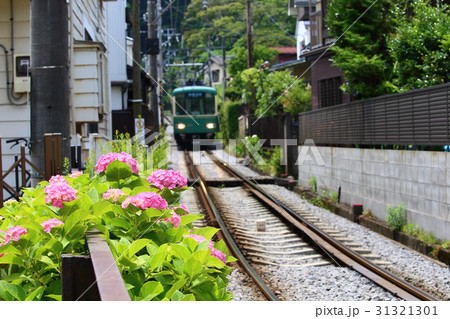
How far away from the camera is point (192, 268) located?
8.98 feet

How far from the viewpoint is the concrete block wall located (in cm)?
894

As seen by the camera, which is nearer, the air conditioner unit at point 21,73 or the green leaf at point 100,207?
the green leaf at point 100,207

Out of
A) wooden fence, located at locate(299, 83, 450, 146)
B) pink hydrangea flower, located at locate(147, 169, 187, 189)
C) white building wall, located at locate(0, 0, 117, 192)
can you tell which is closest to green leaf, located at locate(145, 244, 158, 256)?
pink hydrangea flower, located at locate(147, 169, 187, 189)

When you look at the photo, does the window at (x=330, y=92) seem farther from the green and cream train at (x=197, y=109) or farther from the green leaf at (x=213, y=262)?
the green leaf at (x=213, y=262)

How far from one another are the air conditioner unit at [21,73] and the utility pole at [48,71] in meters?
4.10

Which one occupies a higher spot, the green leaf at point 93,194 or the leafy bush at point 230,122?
the leafy bush at point 230,122

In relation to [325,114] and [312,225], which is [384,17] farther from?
[312,225]

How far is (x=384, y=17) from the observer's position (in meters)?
15.2

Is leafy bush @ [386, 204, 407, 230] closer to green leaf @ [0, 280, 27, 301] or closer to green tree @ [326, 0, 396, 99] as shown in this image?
green tree @ [326, 0, 396, 99]

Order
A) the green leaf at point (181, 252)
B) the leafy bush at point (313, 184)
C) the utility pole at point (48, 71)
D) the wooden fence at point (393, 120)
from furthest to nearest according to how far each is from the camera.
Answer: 1. the leafy bush at point (313, 184)
2. the wooden fence at point (393, 120)
3. the utility pole at point (48, 71)
4. the green leaf at point (181, 252)

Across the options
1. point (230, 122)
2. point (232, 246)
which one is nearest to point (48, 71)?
point (232, 246)

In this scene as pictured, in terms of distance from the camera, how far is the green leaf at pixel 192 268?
274 centimetres

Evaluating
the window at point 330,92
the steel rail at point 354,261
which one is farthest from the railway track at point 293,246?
the window at point 330,92

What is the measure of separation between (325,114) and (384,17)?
286cm
